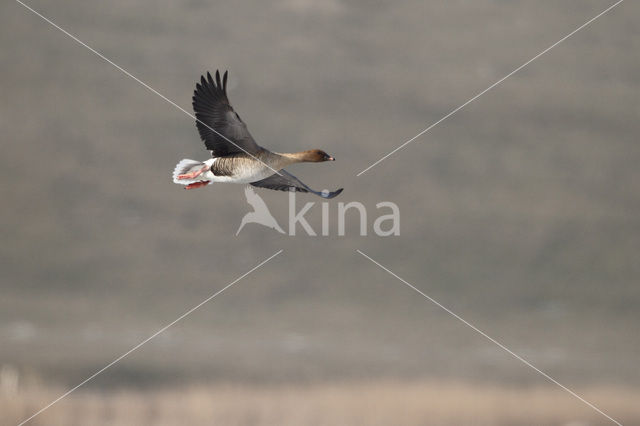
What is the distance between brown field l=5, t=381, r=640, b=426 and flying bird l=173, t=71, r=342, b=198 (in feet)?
73.7

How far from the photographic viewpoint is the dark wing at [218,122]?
12945 millimetres

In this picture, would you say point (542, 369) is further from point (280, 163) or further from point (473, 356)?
point (280, 163)

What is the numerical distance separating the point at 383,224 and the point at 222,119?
192 ft

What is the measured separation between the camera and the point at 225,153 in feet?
42.7

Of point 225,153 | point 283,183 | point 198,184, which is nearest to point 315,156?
Result: point 283,183

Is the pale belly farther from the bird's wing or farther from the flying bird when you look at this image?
the bird's wing

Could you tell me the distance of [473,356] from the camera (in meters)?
54.3

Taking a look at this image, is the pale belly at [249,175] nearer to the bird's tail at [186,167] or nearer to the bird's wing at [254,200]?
the bird's wing at [254,200]

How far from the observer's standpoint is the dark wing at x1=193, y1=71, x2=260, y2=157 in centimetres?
1295

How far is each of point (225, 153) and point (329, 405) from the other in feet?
94.5

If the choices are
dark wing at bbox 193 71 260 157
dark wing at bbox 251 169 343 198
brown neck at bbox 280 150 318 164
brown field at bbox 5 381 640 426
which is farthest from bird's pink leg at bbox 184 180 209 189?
brown field at bbox 5 381 640 426

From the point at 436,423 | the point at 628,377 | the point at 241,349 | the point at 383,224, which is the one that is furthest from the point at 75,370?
the point at 383,224

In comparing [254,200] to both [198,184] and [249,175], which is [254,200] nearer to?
[249,175]

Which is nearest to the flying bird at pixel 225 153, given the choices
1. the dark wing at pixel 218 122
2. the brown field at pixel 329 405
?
the dark wing at pixel 218 122
